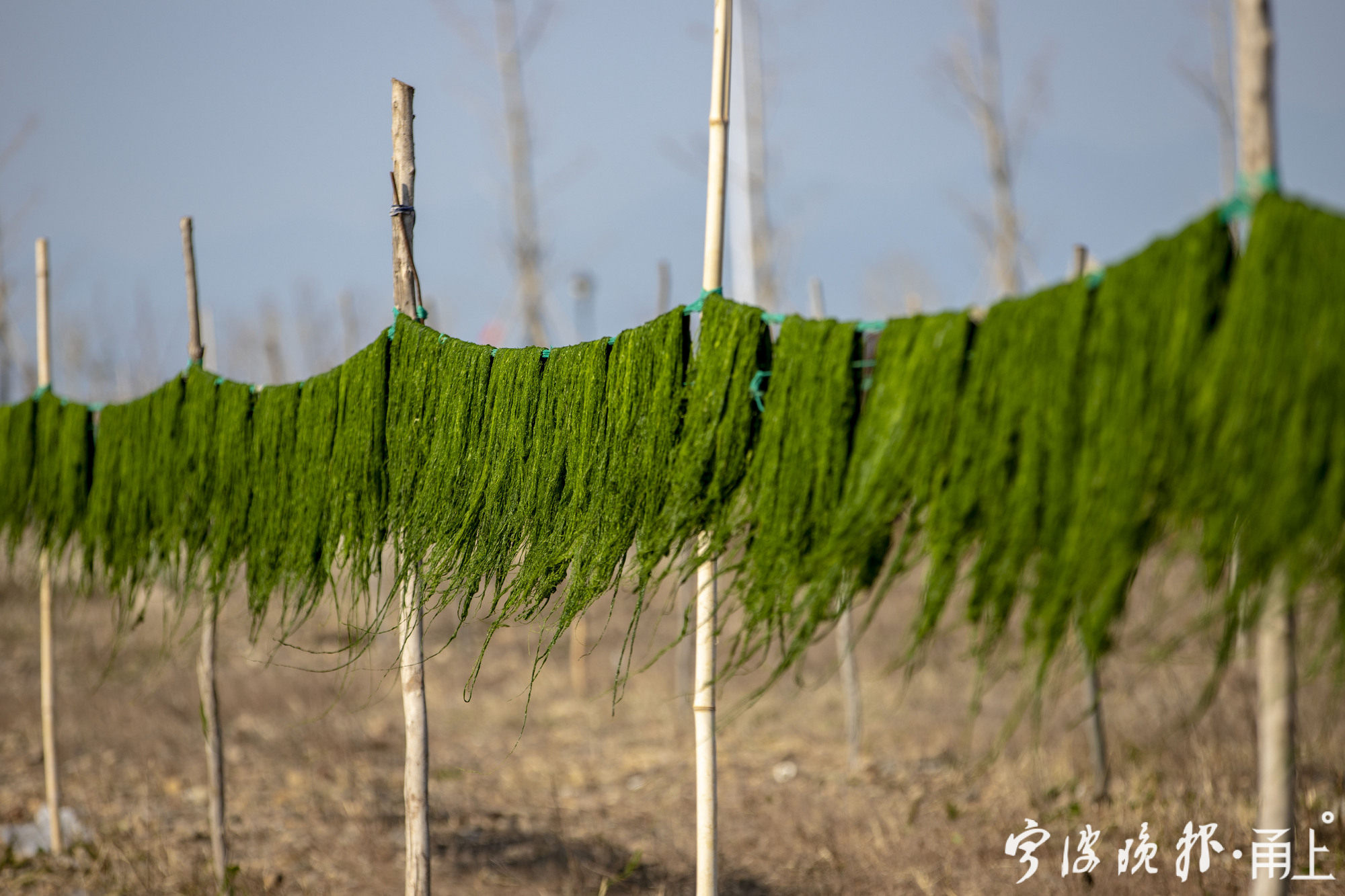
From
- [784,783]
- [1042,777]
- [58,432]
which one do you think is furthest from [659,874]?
[58,432]

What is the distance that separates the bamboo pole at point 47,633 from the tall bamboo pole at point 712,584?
4.34 m

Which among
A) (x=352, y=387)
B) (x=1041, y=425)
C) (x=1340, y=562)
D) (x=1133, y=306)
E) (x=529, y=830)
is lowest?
(x=529, y=830)

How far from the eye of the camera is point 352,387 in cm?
395

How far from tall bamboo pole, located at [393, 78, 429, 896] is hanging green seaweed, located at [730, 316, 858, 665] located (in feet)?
5.09

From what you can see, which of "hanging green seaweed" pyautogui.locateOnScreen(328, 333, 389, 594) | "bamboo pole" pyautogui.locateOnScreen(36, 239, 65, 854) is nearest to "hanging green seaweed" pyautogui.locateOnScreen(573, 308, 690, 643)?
"hanging green seaweed" pyautogui.locateOnScreen(328, 333, 389, 594)

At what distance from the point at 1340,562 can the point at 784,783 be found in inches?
239

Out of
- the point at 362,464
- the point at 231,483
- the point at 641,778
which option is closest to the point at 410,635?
the point at 362,464

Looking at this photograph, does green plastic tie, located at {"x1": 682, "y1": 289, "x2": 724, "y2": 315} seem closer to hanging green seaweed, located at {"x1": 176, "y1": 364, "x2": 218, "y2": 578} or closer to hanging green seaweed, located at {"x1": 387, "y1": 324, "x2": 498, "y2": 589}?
hanging green seaweed, located at {"x1": 387, "y1": 324, "x2": 498, "y2": 589}

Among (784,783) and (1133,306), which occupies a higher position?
(1133,306)

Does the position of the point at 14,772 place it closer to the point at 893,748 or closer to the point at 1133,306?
the point at 893,748

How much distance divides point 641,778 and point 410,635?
457cm

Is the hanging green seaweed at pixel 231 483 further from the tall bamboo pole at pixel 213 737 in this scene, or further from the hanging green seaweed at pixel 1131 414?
the hanging green seaweed at pixel 1131 414

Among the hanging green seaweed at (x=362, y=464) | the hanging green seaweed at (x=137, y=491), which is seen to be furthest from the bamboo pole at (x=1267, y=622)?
the hanging green seaweed at (x=137, y=491)

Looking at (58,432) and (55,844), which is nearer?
(58,432)
